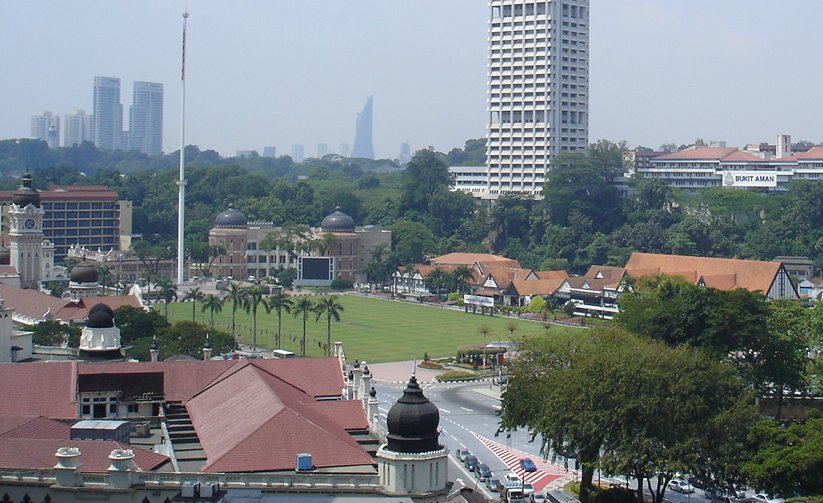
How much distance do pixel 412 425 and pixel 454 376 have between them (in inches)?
1563

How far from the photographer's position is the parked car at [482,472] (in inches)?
1775

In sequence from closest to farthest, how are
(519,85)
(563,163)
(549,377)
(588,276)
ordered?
1. (549,377)
2. (588,276)
3. (563,163)
4. (519,85)

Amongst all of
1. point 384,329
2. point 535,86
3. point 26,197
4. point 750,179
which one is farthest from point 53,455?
point 535,86

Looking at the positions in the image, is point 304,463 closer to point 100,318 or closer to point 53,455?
point 53,455

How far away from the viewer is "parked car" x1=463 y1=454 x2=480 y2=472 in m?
46.6

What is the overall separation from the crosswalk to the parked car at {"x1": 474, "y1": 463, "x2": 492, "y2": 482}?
50.8 inches

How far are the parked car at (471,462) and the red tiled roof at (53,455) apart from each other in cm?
1647

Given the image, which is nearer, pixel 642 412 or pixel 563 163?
pixel 642 412

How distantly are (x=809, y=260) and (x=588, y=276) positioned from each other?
68.6ft

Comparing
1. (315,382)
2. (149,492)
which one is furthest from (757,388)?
(149,492)

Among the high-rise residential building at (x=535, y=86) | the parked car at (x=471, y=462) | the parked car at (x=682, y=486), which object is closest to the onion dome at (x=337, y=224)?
the high-rise residential building at (x=535, y=86)

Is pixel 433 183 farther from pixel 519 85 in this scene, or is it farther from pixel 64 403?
pixel 64 403

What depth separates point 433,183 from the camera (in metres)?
150

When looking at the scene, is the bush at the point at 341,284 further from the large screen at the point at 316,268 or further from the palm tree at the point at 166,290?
the palm tree at the point at 166,290
